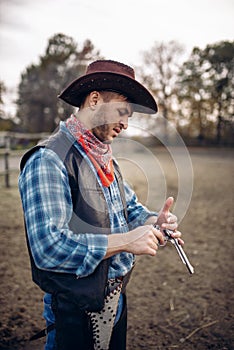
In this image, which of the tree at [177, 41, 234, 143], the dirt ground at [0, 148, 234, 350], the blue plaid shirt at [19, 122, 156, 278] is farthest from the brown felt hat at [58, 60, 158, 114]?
the tree at [177, 41, 234, 143]

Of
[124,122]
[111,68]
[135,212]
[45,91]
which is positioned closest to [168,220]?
[135,212]

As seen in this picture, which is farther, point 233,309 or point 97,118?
point 233,309

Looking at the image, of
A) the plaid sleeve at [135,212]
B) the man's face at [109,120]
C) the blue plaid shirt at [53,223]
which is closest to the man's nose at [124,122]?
the man's face at [109,120]

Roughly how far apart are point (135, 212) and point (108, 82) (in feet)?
2.77

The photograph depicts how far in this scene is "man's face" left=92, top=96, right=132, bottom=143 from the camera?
1526mm

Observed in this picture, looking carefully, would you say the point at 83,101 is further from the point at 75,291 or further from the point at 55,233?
the point at 75,291

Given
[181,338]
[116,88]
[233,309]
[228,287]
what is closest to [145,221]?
[116,88]

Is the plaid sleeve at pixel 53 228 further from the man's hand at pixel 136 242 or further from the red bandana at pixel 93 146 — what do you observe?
the red bandana at pixel 93 146

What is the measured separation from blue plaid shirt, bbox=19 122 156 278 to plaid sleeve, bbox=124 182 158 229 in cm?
56

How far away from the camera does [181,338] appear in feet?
8.87

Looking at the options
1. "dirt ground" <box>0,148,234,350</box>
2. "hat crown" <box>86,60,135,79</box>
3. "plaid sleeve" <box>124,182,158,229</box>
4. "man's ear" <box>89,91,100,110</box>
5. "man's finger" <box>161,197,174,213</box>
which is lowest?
"dirt ground" <box>0,148,234,350</box>

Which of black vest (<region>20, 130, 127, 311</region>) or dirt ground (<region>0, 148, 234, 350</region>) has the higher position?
black vest (<region>20, 130, 127, 311</region>)

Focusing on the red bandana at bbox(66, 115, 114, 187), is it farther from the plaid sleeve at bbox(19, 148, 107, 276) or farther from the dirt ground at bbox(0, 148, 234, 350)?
the dirt ground at bbox(0, 148, 234, 350)

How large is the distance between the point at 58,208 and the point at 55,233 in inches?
4.3
